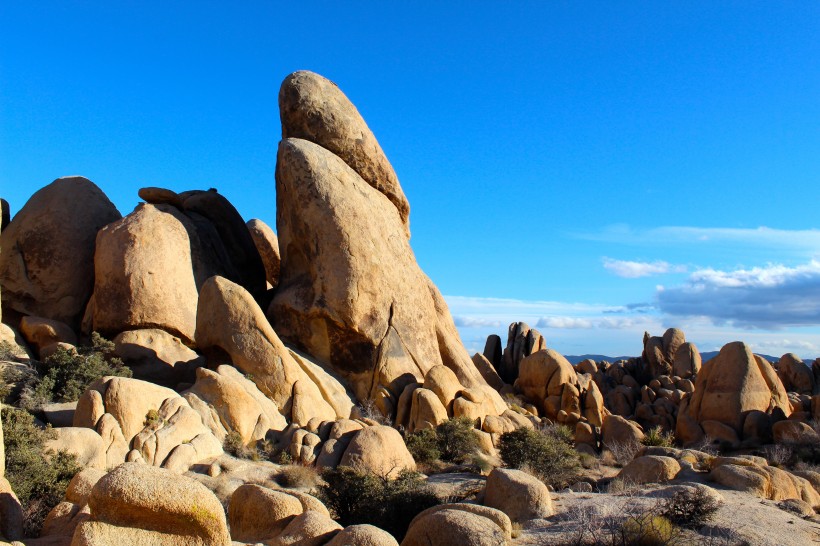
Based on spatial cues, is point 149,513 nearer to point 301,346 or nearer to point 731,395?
point 301,346

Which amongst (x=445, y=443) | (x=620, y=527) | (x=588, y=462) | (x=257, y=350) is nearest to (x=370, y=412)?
(x=445, y=443)

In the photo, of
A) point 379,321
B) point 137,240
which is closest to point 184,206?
point 137,240

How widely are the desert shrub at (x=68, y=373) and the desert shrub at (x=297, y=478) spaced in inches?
238

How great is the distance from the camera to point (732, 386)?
29.8 metres

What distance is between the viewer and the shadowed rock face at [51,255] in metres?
26.1

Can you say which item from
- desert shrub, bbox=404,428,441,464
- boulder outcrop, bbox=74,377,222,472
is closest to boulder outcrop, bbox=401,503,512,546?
boulder outcrop, bbox=74,377,222,472

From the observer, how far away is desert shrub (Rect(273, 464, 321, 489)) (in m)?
16.6

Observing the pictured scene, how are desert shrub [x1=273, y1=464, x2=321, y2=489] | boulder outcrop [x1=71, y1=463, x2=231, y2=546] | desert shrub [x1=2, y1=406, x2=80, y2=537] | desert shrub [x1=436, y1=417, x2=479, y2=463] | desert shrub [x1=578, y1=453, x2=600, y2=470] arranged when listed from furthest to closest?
desert shrub [x1=578, y1=453, x2=600, y2=470], desert shrub [x1=436, y1=417, x2=479, y2=463], desert shrub [x1=273, y1=464, x2=321, y2=489], desert shrub [x1=2, y1=406, x2=80, y2=537], boulder outcrop [x1=71, y1=463, x2=231, y2=546]

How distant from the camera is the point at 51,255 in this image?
1041 inches

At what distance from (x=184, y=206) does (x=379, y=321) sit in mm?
9945

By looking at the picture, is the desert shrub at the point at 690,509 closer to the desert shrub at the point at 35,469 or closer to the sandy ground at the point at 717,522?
the sandy ground at the point at 717,522

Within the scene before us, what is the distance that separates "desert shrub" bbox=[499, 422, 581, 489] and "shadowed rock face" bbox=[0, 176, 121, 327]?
16584 mm

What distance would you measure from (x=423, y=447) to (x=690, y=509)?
31.9 feet

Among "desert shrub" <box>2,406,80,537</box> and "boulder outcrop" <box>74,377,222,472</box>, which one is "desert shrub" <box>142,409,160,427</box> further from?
"desert shrub" <box>2,406,80,537</box>
